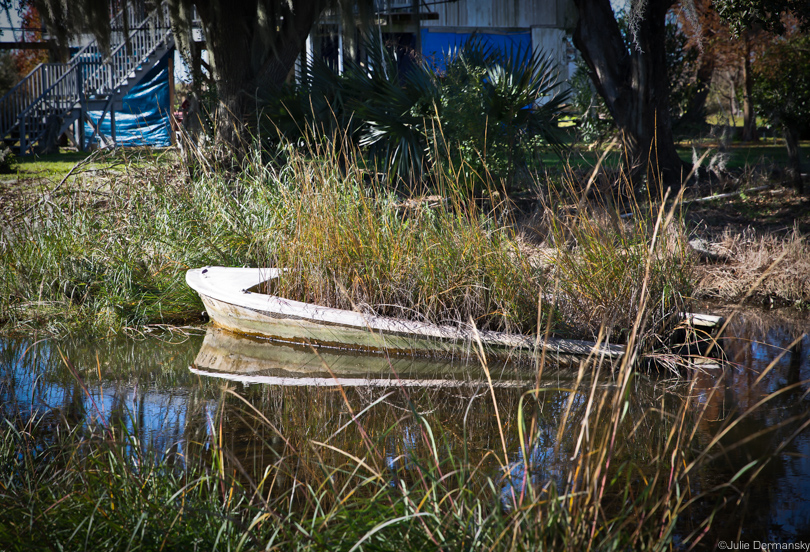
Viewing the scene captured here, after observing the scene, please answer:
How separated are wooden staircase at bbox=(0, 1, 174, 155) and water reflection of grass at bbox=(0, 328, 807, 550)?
13.1 m

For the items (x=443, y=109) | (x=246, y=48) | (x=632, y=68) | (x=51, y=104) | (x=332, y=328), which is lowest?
(x=332, y=328)

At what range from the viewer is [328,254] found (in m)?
4.76

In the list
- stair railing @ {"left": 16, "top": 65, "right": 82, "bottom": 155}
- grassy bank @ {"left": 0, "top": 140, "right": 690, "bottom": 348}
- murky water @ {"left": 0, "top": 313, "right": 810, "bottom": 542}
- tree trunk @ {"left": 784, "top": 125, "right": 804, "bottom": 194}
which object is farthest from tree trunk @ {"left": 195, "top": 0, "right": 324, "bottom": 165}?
stair railing @ {"left": 16, "top": 65, "right": 82, "bottom": 155}

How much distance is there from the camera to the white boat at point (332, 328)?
427 centimetres

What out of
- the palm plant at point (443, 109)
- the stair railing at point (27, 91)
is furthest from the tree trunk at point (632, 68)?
the stair railing at point (27, 91)

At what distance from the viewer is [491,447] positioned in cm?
320

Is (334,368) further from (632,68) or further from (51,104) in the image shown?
(51,104)

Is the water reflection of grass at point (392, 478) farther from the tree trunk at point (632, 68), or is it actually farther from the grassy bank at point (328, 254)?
the tree trunk at point (632, 68)

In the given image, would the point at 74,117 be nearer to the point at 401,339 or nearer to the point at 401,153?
the point at 401,153

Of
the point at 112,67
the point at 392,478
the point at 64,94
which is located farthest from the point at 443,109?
the point at 64,94

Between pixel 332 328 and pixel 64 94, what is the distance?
13.6m

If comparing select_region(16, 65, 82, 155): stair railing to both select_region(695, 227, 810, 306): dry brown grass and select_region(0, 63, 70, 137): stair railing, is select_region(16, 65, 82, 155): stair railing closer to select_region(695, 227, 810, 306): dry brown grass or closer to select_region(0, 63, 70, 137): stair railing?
select_region(0, 63, 70, 137): stair railing

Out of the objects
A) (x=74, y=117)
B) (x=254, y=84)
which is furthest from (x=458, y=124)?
(x=74, y=117)

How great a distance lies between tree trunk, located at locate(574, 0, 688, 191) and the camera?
8.67m
